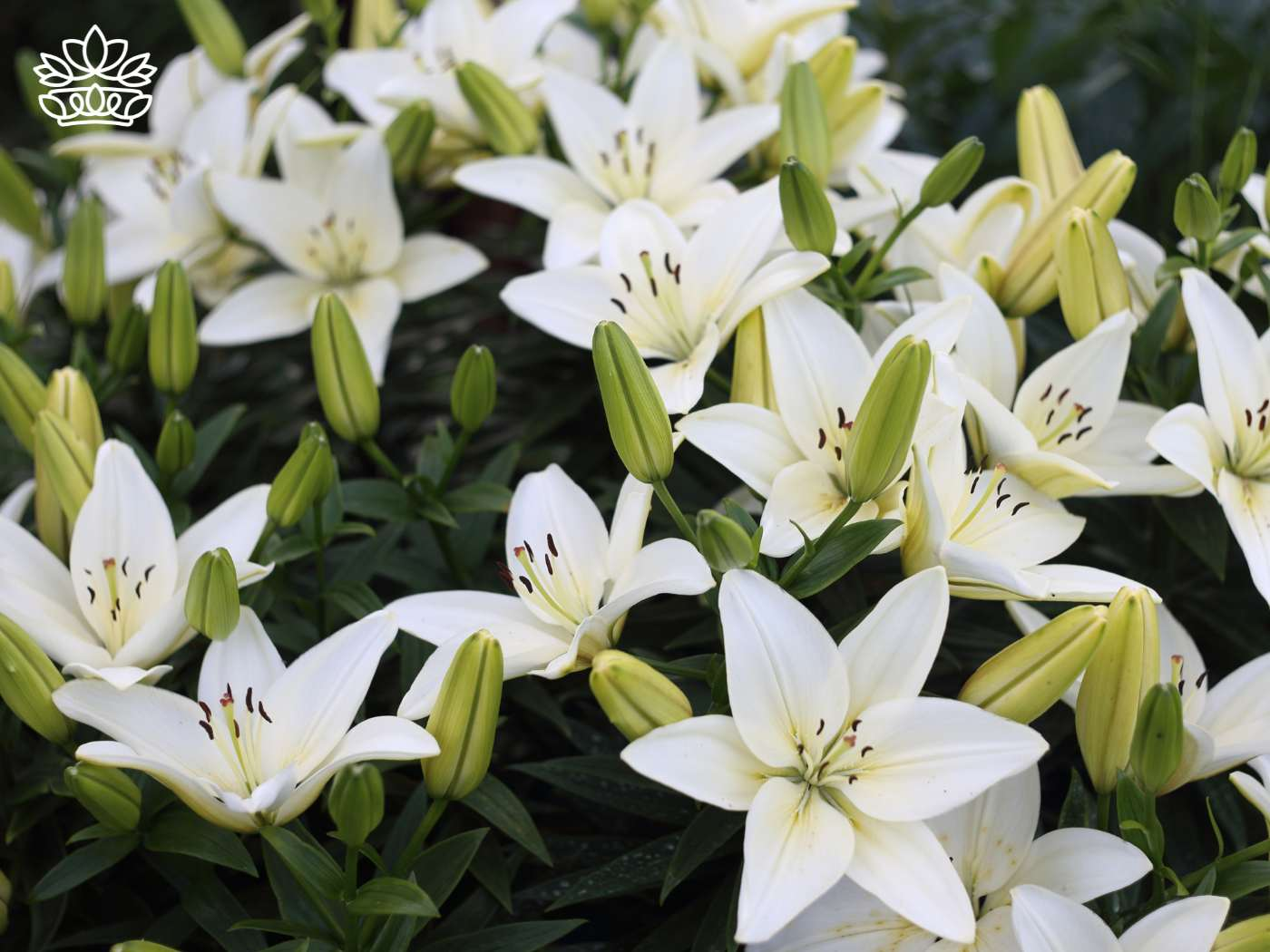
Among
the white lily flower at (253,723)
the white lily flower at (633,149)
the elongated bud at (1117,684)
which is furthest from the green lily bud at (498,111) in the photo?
the elongated bud at (1117,684)

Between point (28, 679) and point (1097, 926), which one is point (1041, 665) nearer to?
point (1097, 926)

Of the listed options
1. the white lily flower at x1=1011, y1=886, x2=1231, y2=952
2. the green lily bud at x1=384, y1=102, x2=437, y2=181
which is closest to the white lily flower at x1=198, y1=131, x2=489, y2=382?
the green lily bud at x1=384, y1=102, x2=437, y2=181

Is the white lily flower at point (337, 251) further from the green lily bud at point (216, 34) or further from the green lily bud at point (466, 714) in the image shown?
the green lily bud at point (466, 714)

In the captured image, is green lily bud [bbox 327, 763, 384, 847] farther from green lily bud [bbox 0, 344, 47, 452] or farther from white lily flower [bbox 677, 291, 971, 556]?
green lily bud [bbox 0, 344, 47, 452]

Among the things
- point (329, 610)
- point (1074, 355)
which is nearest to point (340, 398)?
point (329, 610)

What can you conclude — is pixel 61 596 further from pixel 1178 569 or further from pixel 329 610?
pixel 1178 569

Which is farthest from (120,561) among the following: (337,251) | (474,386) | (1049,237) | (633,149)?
(1049,237)
